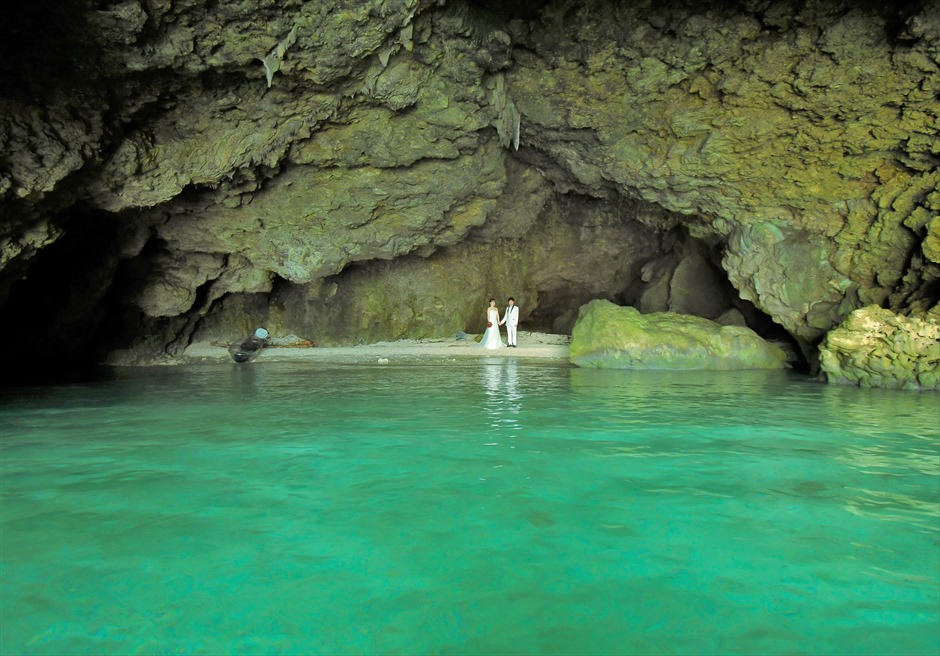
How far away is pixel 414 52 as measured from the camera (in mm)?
8688

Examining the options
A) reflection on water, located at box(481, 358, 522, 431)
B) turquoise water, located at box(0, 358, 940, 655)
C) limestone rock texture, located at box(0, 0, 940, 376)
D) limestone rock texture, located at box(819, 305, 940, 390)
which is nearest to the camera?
turquoise water, located at box(0, 358, 940, 655)

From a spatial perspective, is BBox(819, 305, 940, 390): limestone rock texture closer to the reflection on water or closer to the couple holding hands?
the reflection on water

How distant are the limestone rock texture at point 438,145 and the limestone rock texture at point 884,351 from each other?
665mm

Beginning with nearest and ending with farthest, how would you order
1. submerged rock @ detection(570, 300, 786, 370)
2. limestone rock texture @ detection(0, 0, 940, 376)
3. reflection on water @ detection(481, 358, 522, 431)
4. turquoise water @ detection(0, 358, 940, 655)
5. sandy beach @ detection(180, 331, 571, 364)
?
turquoise water @ detection(0, 358, 940, 655) → reflection on water @ detection(481, 358, 522, 431) → limestone rock texture @ detection(0, 0, 940, 376) → submerged rock @ detection(570, 300, 786, 370) → sandy beach @ detection(180, 331, 571, 364)

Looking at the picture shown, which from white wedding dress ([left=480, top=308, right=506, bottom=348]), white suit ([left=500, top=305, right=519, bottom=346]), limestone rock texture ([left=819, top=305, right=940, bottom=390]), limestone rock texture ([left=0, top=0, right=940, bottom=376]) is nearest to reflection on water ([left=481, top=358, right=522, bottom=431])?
white wedding dress ([left=480, top=308, right=506, bottom=348])

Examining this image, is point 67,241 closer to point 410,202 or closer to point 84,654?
point 410,202

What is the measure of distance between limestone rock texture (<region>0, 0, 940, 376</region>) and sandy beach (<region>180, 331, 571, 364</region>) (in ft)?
4.13

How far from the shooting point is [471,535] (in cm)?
300

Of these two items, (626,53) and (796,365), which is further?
(796,365)

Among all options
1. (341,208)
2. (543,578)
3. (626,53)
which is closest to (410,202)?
(341,208)

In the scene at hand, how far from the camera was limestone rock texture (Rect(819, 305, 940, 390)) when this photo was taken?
335 inches

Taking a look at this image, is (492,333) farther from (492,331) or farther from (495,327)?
(495,327)

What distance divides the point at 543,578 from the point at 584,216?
14540mm

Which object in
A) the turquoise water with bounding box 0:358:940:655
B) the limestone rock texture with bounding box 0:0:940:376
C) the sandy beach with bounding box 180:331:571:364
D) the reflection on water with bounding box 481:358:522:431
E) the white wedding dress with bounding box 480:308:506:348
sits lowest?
the turquoise water with bounding box 0:358:940:655
